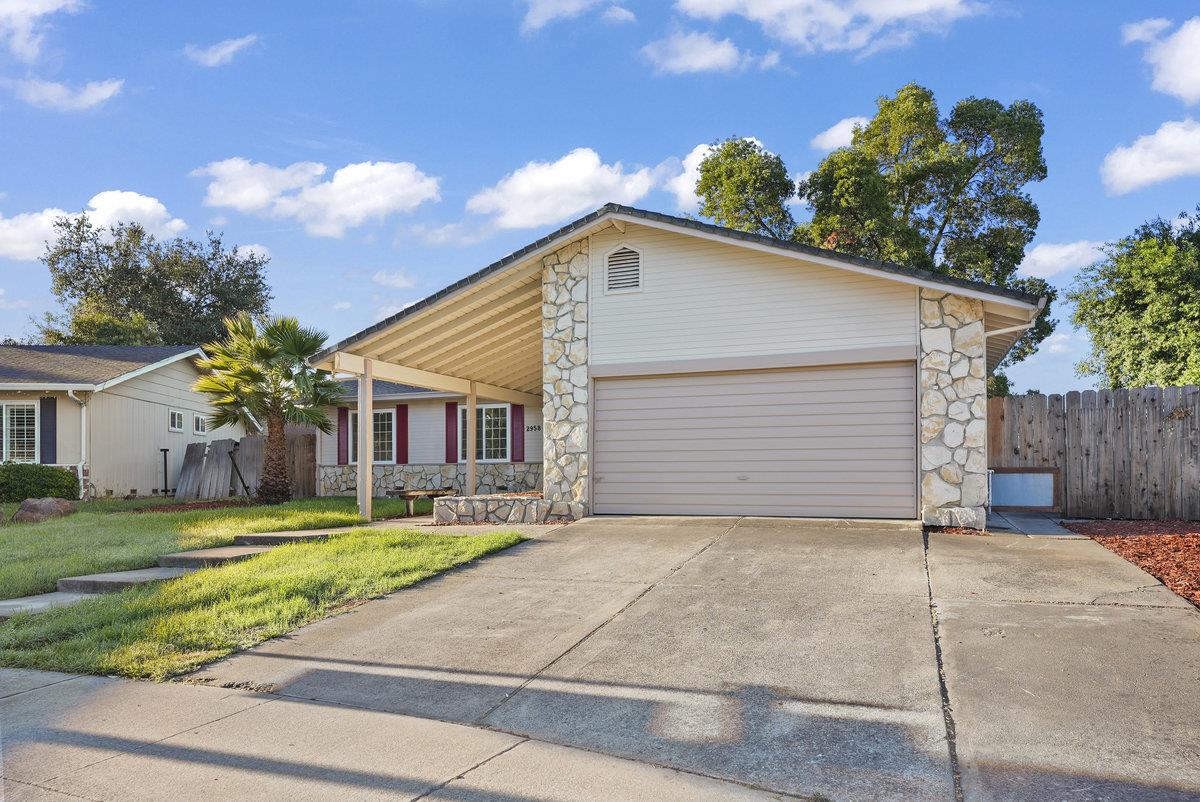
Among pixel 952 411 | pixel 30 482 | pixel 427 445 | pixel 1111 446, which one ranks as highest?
pixel 952 411

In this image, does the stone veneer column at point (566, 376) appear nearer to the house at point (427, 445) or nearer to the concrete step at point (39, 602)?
the concrete step at point (39, 602)

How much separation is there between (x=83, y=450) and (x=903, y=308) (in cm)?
1952

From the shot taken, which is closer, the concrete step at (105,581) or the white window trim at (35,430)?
the concrete step at (105,581)

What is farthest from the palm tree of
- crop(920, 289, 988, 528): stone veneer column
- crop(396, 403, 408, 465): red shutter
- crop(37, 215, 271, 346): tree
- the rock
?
crop(37, 215, 271, 346): tree

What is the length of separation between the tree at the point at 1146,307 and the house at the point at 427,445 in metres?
14.8

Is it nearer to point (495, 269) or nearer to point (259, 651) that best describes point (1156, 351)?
point (495, 269)

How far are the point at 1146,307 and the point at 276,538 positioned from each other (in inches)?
787

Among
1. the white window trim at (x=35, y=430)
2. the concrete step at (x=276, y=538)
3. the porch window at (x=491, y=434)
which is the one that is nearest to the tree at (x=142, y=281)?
the white window trim at (x=35, y=430)

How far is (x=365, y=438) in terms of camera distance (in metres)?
12.9

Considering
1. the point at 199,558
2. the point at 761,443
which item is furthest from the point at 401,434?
the point at 761,443

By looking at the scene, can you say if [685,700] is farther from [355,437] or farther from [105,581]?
[355,437]

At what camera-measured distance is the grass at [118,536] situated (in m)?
8.62

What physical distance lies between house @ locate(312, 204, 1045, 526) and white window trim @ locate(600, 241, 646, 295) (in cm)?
3

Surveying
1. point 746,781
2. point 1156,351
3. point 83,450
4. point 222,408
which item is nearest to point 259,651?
point 746,781
